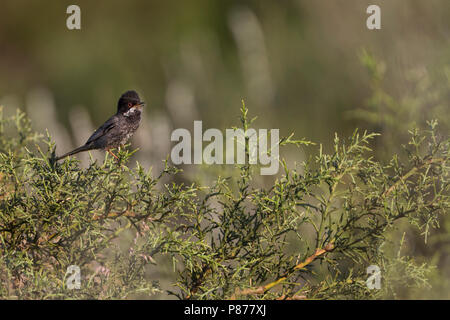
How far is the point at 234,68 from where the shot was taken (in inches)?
144

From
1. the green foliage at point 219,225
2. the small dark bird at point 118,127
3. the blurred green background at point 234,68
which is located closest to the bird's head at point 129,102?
the small dark bird at point 118,127

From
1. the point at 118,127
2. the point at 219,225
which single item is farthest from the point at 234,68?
the point at 219,225

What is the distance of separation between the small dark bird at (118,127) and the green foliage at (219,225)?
43 centimetres

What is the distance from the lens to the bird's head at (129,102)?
1.22 meters

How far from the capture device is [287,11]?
3.99 metres

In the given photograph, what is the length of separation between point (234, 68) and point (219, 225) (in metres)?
2.95

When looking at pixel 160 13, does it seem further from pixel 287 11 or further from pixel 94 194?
pixel 94 194

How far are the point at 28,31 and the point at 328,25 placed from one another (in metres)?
2.50

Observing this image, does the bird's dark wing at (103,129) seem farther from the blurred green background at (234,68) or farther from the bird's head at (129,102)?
the blurred green background at (234,68)

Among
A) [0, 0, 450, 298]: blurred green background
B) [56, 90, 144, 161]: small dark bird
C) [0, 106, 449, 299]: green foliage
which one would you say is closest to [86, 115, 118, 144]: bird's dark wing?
[56, 90, 144, 161]: small dark bird

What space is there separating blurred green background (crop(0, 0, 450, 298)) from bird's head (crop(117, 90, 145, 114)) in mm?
210

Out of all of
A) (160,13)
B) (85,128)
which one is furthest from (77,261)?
(160,13)

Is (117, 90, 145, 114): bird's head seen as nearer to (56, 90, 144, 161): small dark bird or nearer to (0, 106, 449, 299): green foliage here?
(56, 90, 144, 161): small dark bird

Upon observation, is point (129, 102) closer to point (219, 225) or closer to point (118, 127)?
point (118, 127)
